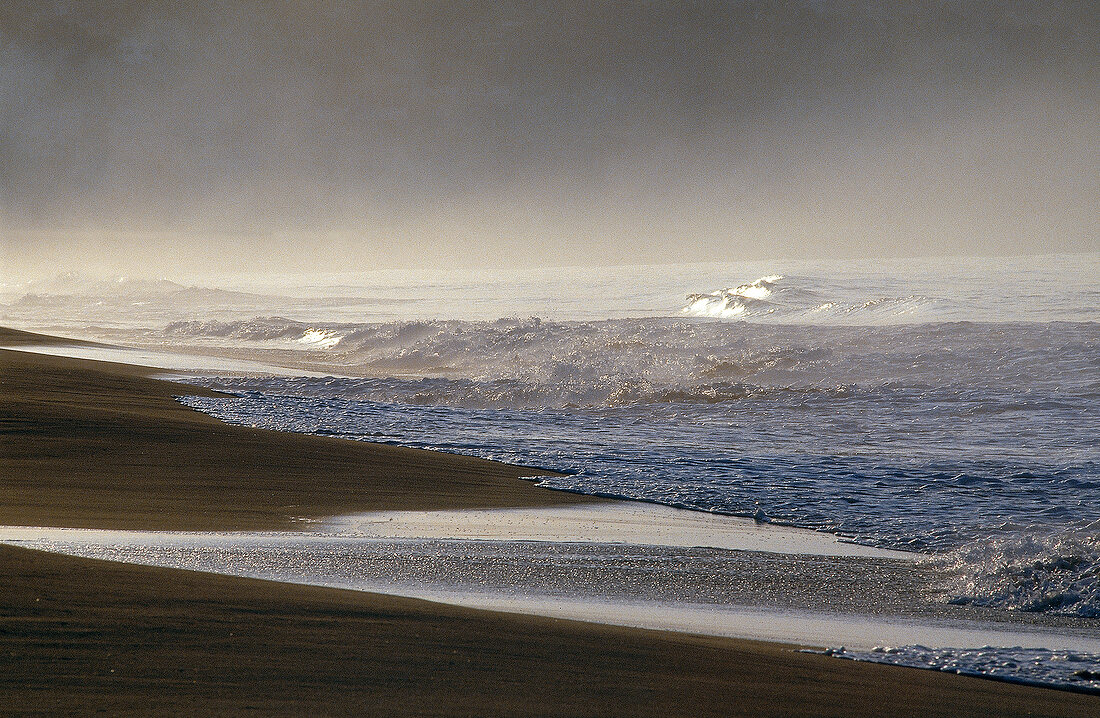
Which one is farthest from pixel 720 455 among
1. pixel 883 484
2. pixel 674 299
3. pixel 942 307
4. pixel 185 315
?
pixel 185 315

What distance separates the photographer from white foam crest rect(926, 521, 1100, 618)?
5.00 m

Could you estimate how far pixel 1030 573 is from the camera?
5.25 m

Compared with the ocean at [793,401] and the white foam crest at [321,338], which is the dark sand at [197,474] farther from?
the white foam crest at [321,338]

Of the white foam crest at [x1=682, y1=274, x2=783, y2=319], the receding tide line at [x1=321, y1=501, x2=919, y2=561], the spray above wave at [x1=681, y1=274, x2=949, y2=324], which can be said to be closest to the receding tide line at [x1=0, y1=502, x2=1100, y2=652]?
the receding tide line at [x1=321, y1=501, x2=919, y2=561]

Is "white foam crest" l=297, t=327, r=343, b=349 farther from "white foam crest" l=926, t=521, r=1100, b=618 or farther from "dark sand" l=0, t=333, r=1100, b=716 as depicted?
"dark sand" l=0, t=333, r=1100, b=716

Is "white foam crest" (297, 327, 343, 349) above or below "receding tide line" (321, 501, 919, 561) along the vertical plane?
above

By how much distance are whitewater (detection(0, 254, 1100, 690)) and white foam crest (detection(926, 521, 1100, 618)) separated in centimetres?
2

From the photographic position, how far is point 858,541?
21.2 ft

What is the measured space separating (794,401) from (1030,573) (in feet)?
33.3

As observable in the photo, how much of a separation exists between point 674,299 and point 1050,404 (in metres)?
28.0

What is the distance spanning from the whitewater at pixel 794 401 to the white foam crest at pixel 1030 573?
2 cm

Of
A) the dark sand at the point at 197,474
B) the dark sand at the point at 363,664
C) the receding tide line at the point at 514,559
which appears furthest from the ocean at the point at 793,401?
the dark sand at the point at 363,664

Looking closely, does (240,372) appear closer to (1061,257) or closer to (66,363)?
(66,363)

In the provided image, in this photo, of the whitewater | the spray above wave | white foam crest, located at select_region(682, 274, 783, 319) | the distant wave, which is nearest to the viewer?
the whitewater
